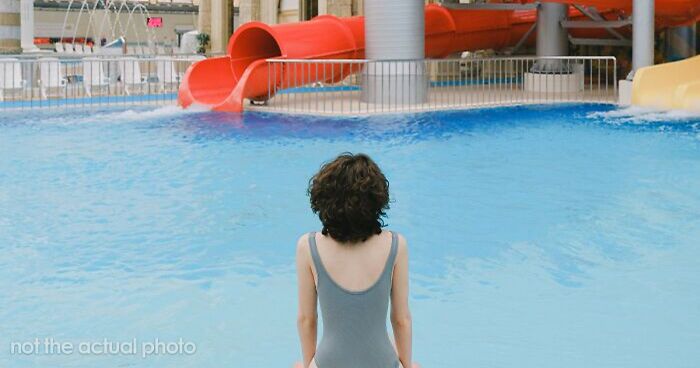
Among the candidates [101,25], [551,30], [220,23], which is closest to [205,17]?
[220,23]

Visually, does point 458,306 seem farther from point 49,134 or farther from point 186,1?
point 186,1

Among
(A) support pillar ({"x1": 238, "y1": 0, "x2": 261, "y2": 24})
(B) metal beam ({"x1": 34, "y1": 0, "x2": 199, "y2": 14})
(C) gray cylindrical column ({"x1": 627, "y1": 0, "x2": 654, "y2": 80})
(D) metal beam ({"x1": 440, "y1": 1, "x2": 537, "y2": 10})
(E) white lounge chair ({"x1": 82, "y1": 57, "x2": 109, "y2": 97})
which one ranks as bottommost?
(E) white lounge chair ({"x1": 82, "y1": 57, "x2": 109, "y2": 97})

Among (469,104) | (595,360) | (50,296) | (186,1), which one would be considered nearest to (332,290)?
(595,360)

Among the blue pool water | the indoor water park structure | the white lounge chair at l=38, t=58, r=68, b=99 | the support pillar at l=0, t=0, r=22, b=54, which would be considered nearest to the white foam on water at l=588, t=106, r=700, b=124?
the indoor water park structure

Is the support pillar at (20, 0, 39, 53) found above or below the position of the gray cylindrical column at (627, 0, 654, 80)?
above

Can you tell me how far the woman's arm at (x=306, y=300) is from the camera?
2.33 metres

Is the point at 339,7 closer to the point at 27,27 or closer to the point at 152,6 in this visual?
the point at 27,27

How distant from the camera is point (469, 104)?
59.4 ft

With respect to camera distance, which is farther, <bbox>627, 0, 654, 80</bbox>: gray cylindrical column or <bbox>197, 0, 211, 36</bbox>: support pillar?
<bbox>197, 0, 211, 36</bbox>: support pillar

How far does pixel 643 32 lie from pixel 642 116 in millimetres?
3181

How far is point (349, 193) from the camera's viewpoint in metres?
2.25

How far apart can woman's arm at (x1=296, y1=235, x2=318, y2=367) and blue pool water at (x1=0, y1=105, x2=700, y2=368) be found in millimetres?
1796

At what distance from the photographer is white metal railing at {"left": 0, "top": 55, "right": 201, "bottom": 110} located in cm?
1838

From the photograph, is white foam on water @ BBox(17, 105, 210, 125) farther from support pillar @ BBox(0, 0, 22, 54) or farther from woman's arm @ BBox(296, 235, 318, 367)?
woman's arm @ BBox(296, 235, 318, 367)
